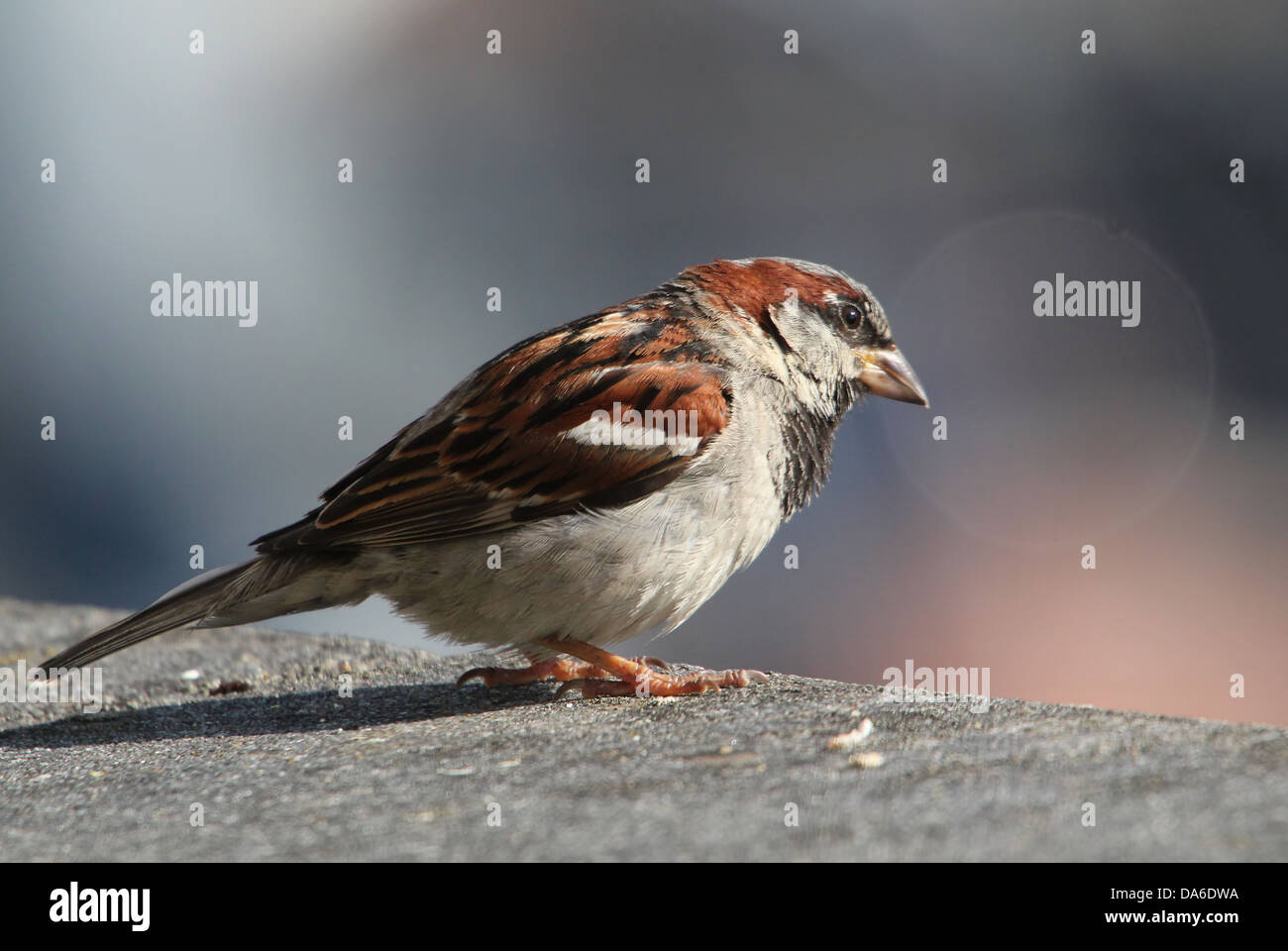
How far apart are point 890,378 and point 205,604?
8.52 ft

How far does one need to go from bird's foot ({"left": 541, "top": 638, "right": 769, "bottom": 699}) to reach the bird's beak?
1281 millimetres

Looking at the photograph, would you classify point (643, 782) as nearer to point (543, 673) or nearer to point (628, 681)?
point (628, 681)

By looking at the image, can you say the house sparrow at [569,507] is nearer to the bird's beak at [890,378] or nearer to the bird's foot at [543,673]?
the bird's foot at [543,673]

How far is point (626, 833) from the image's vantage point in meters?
2.38

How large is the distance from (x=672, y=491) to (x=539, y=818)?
63.4 inches

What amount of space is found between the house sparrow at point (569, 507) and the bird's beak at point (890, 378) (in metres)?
0.39

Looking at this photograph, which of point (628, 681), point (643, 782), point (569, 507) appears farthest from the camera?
point (628, 681)

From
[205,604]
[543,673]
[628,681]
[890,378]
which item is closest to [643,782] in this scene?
[628,681]

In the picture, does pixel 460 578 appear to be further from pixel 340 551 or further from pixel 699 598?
pixel 699 598

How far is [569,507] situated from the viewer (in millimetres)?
4000

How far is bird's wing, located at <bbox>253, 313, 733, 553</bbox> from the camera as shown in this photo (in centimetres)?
400

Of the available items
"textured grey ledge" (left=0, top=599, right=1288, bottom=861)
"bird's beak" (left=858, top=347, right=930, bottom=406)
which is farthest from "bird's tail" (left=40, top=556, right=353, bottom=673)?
"bird's beak" (left=858, top=347, right=930, bottom=406)

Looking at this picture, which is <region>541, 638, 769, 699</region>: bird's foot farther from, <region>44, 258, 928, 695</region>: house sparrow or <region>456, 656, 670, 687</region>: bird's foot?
<region>456, 656, 670, 687</region>: bird's foot

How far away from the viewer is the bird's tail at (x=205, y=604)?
413 centimetres
